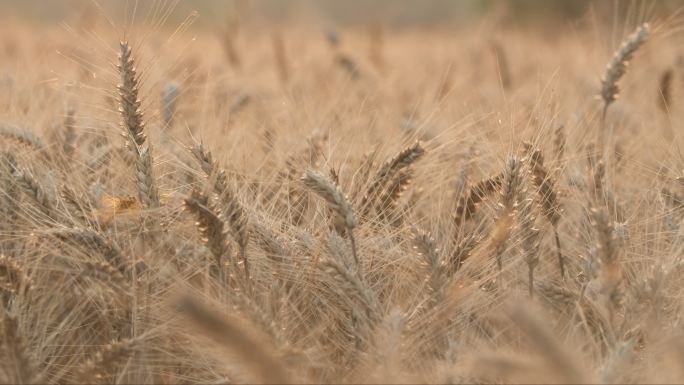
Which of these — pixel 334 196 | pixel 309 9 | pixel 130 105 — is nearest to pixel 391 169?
pixel 334 196

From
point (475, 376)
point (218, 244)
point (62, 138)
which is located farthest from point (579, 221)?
point (62, 138)

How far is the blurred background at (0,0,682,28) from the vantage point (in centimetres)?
349

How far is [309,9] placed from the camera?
6199mm

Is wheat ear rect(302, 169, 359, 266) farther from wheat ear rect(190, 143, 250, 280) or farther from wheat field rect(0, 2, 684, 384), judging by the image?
wheat ear rect(190, 143, 250, 280)

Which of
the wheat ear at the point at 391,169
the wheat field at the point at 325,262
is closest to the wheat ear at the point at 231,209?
the wheat field at the point at 325,262

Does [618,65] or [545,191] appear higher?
[618,65]

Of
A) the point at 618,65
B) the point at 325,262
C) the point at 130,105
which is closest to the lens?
the point at 325,262

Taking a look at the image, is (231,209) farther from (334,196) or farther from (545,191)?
(545,191)

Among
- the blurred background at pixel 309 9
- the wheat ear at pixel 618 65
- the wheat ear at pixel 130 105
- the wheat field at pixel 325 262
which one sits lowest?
the wheat field at pixel 325 262

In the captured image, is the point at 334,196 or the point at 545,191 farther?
the point at 545,191

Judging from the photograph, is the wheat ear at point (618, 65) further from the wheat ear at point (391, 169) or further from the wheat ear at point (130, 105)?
the wheat ear at point (130, 105)

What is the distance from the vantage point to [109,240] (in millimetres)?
1413

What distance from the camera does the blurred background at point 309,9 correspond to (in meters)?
3.49

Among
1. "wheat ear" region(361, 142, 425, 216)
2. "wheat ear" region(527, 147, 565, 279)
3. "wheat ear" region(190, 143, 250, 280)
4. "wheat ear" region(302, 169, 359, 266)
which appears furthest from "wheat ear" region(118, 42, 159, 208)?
"wheat ear" region(527, 147, 565, 279)
